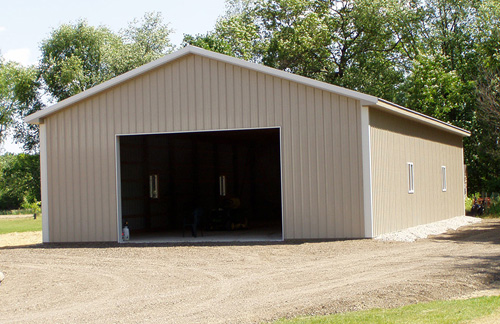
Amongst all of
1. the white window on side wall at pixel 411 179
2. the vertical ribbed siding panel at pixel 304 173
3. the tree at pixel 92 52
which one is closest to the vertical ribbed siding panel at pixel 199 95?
the vertical ribbed siding panel at pixel 304 173

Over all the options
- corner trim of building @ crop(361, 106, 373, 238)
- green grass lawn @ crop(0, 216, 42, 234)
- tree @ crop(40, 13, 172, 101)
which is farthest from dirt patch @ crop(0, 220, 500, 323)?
tree @ crop(40, 13, 172, 101)

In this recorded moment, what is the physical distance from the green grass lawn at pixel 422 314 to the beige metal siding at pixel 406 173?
764cm

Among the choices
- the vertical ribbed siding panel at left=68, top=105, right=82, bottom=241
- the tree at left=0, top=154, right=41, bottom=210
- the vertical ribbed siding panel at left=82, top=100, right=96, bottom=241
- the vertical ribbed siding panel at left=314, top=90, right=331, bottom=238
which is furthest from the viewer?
the tree at left=0, top=154, right=41, bottom=210

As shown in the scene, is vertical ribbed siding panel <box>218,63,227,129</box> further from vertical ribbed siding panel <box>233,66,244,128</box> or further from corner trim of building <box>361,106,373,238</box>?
corner trim of building <box>361,106,373,238</box>

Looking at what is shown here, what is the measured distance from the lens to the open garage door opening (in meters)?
19.7

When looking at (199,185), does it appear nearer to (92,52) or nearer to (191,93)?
(191,93)

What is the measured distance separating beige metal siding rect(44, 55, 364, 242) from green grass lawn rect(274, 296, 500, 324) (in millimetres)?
7489

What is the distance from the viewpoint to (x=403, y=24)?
36.3 metres

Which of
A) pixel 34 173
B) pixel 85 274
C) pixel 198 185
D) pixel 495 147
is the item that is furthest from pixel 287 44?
pixel 85 274

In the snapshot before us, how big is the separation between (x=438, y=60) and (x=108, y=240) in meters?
22.4

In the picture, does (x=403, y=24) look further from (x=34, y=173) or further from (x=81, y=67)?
(x=34, y=173)

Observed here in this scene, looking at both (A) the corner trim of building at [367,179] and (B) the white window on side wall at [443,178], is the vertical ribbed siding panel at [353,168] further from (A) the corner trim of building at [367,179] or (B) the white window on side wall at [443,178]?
(B) the white window on side wall at [443,178]

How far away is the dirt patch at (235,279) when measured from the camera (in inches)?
320

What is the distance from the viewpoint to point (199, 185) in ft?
79.5
